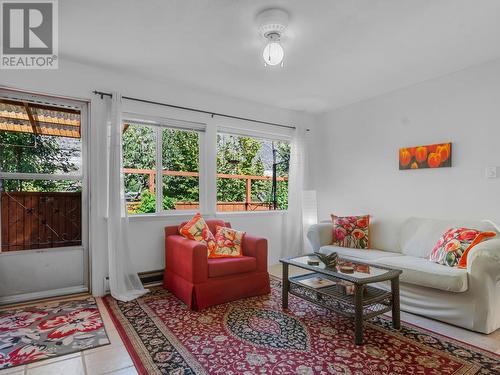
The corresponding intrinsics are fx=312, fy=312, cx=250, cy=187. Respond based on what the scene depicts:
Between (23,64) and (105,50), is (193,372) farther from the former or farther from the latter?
(23,64)

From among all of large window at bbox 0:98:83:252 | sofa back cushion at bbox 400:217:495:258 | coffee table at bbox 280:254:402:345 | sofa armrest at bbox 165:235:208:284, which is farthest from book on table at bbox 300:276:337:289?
large window at bbox 0:98:83:252

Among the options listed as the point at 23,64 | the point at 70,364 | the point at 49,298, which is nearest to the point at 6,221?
the point at 49,298

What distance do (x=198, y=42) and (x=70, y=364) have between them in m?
2.60

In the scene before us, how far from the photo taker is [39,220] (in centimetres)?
319

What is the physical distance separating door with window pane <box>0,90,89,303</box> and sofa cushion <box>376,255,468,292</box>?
3.19 metres

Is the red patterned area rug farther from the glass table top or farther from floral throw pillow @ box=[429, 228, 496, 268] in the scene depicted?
floral throw pillow @ box=[429, 228, 496, 268]

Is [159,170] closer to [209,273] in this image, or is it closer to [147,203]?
[147,203]

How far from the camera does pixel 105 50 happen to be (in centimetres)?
292

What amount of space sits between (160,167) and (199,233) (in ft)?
3.31

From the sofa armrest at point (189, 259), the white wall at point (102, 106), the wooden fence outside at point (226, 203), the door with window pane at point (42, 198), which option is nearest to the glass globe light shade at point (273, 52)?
the white wall at point (102, 106)

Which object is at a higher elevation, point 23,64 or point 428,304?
point 23,64

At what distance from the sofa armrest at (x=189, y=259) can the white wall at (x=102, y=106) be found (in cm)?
45

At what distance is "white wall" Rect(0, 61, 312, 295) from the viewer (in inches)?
122

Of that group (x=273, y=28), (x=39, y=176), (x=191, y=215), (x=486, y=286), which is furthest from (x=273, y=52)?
(x=39, y=176)
